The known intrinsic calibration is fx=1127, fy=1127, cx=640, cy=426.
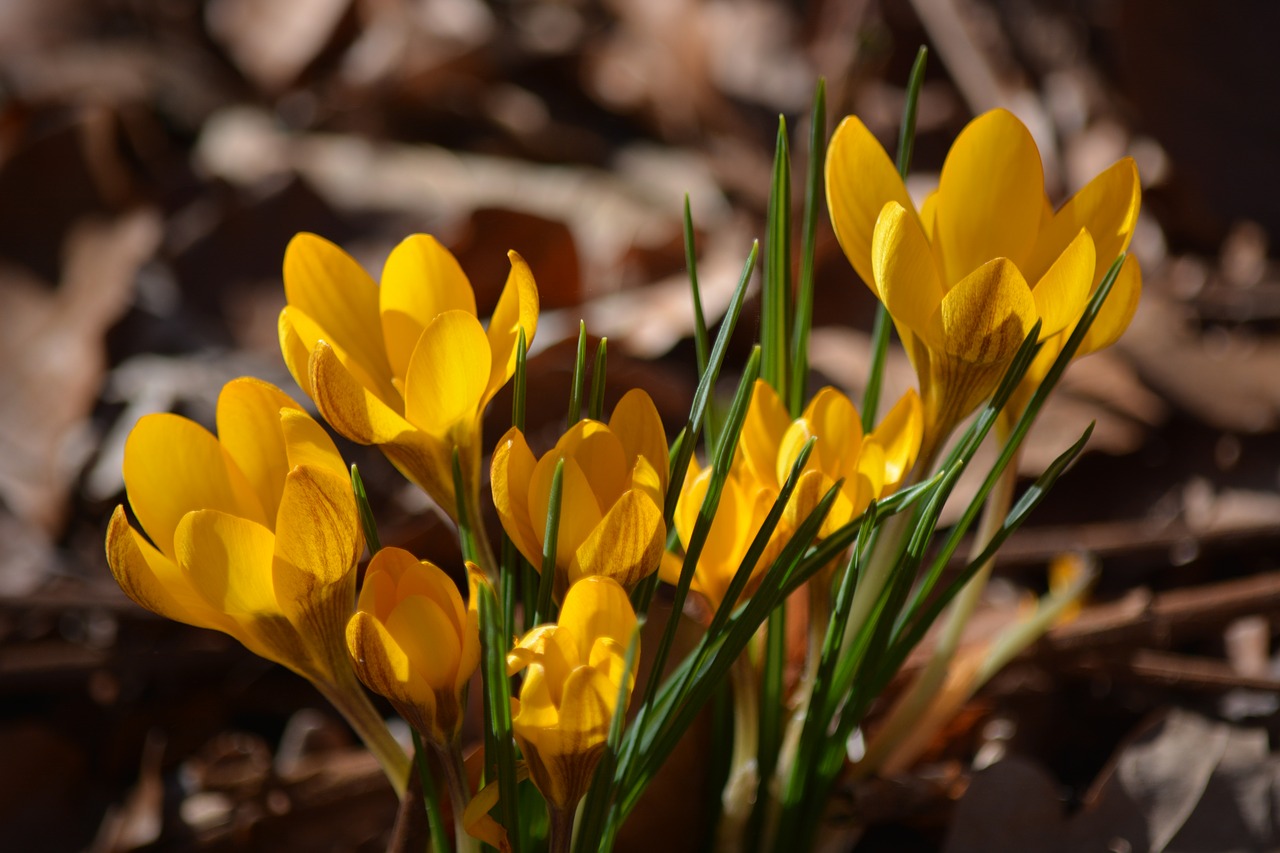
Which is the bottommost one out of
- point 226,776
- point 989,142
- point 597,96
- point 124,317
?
point 226,776

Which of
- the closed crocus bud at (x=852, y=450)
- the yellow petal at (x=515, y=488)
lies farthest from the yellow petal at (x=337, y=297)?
the closed crocus bud at (x=852, y=450)

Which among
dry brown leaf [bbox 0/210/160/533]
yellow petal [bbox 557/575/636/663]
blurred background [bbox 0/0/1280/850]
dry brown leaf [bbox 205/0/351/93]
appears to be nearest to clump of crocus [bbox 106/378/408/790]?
yellow petal [bbox 557/575/636/663]

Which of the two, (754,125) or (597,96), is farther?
(597,96)

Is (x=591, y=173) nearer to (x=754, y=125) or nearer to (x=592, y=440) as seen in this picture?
(x=754, y=125)

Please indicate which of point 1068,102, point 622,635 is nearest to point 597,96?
point 1068,102

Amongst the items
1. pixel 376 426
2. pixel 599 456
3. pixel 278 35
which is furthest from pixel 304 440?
pixel 278 35

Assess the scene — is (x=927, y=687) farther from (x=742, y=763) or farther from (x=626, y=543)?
(x=626, y=543)
